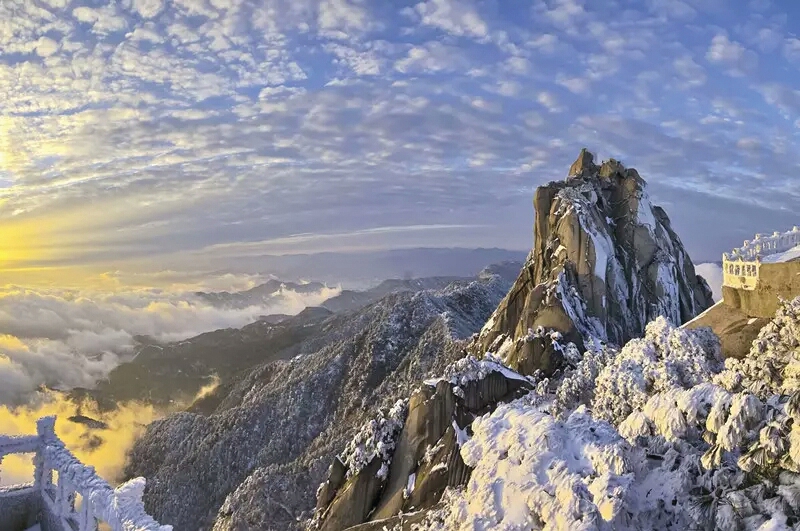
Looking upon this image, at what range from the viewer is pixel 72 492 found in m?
20.1

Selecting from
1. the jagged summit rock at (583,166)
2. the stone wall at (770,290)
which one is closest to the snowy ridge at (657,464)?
the stone wall at (770,290)

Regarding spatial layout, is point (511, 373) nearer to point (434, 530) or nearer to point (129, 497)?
point (434, 530)

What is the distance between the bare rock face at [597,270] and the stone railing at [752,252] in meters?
13.7

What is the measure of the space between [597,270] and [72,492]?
37.6 m

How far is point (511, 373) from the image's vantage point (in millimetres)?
30609

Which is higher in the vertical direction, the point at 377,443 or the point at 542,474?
the point at 542,474

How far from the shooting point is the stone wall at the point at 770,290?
79.8 ft

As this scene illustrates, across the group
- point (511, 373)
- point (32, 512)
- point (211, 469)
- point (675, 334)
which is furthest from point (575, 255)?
point (211, 469)

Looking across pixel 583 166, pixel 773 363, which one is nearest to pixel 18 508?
pixel 773 363

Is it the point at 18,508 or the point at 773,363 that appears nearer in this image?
the point at 773,363

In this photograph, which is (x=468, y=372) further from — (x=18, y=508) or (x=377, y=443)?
(x=18, y=508)

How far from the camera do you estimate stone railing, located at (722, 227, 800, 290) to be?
26.3m

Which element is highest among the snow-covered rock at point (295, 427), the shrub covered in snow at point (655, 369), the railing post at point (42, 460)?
the shrub covered in snow at point (655, 369)

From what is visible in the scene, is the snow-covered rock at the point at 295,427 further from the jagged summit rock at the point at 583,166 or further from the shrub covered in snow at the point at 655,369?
the shrub covered in snow at the point at 655,369
